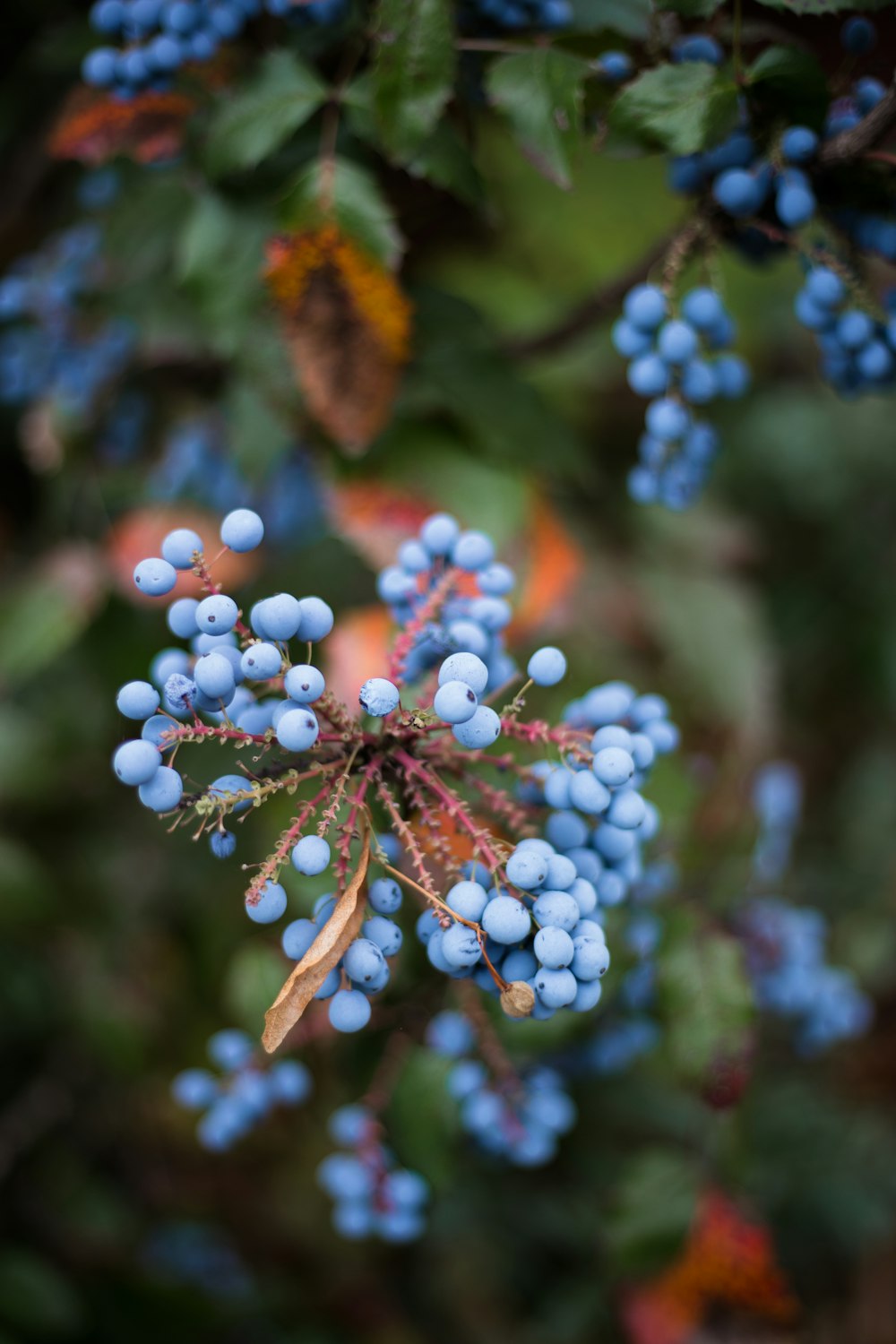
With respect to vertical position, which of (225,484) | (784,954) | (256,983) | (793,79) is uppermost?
(793,79)

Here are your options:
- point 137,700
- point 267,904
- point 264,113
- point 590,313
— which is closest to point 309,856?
point 267,904

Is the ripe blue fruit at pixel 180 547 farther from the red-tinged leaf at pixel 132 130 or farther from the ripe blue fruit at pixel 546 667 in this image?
the red-tinged leaf at pixel 132 130

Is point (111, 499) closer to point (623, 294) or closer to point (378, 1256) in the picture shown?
point (623, 294)

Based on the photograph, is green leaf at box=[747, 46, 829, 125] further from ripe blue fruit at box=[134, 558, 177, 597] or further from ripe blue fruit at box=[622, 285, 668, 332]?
ripe blue fruit at box=[134, 558, 177, 597]

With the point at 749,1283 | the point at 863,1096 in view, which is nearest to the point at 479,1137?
the point at 749,1283

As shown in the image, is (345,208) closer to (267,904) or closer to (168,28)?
(168,28)

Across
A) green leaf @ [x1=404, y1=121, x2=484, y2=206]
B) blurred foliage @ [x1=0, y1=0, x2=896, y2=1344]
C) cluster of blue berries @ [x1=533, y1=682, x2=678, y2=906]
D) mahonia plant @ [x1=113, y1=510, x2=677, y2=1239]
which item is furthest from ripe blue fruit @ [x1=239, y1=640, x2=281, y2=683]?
green leaf @ [x1=404, y1=121, x2=484, y2=206]
